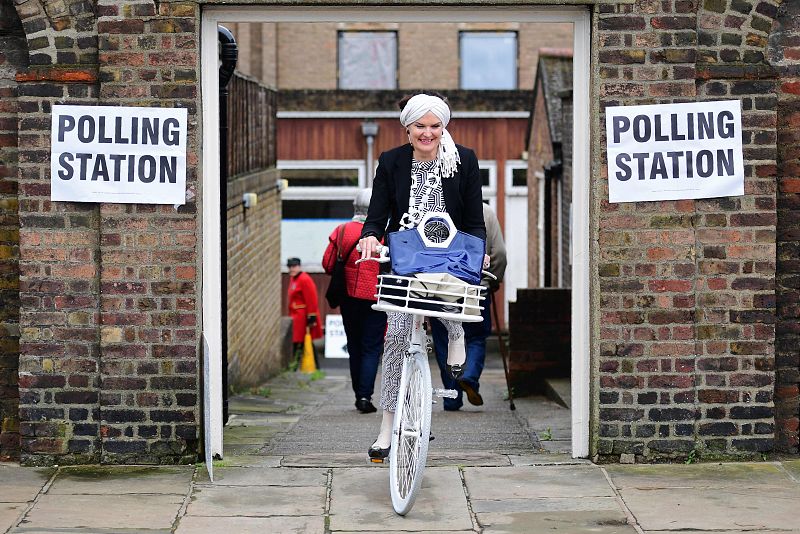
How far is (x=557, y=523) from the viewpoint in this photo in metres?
5.71

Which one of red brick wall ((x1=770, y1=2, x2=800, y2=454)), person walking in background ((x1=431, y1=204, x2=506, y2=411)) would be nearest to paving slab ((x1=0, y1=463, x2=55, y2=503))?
person walking in background ((x1=431, y1=204, x2=506, y2=411))

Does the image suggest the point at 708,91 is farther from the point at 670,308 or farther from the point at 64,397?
the point at 64,397

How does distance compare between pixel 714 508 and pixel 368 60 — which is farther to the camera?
pixel 368 60

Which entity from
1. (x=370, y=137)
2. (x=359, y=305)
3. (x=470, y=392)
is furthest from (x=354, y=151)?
(x=470, y=392)

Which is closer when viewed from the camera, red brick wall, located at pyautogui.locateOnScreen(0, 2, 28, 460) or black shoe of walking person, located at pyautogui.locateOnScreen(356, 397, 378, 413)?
red brick wall, located at pyautogui.locateOnScreen(0, 2, 28, 460)

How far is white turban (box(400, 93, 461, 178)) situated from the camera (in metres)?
6.02

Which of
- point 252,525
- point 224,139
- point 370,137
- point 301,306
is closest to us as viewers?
point 252,525

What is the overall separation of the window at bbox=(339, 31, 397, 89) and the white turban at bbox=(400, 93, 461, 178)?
2340 centimetres

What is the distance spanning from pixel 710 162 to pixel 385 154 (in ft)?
5.49

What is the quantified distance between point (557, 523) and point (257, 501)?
1359 millimetres

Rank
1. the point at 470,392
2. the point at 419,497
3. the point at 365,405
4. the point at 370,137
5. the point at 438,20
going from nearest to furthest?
the point at 419,497, the point at 438,20, the point at 470,392, the point at 365,405, the point at 370,137

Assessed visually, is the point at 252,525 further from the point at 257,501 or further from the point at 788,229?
the point at 788,229

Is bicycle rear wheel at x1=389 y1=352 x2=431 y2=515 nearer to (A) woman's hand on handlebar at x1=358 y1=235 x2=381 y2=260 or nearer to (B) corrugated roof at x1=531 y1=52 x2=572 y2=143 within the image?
(A) woman's hand on handlebar at x1=358 y1=235 x2=381 y2=260

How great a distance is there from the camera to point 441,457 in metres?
7.12
